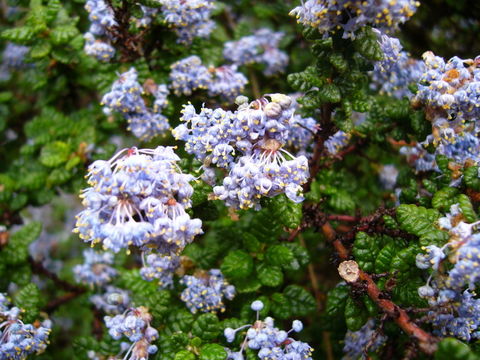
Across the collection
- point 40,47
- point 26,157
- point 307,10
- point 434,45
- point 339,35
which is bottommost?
point 26,157

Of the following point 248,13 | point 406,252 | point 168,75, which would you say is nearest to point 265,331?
point 406,252

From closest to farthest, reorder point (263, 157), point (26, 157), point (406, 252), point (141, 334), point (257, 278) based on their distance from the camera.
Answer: point (263, 157)
point (406, 252)
point (141, 334)
point (257, 278)
point (26, 157)

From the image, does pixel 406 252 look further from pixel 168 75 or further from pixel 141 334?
pixel 168 75

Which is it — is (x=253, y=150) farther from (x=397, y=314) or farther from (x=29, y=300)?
(x=29, y=300)

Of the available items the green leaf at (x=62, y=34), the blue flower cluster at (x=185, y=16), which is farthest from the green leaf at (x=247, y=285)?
the green leaf at (x=62, y=34)

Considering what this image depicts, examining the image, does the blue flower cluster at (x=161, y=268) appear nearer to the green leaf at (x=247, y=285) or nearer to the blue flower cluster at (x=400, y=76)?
the green leaf at (x=247, y=285)

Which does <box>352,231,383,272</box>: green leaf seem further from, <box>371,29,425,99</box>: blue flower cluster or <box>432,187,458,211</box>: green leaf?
<box>371,29,425,99</box>: blue flower cluster

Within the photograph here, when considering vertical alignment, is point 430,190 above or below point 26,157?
above
